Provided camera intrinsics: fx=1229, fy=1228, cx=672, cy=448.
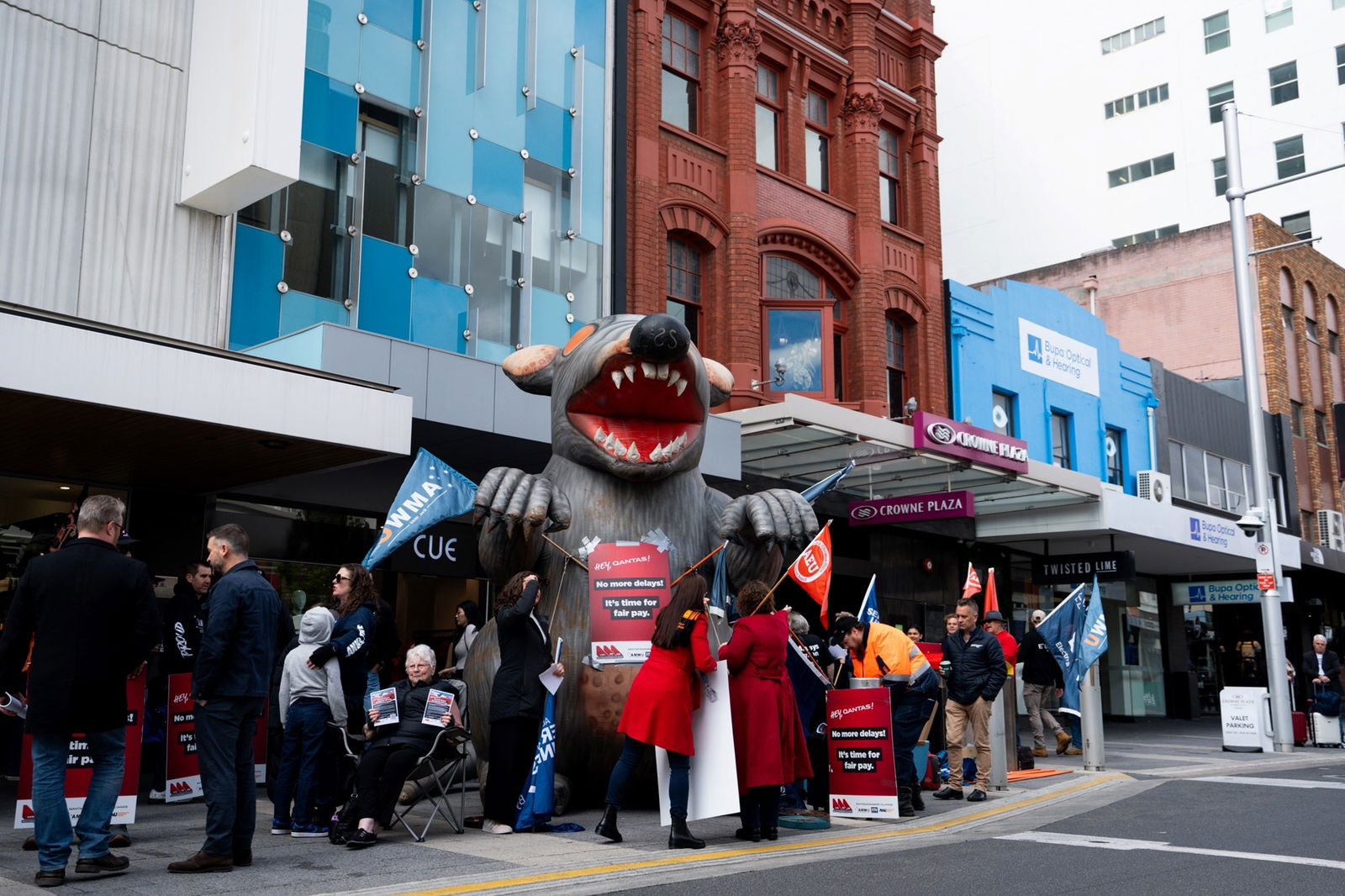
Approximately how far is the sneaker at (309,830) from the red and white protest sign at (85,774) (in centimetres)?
88

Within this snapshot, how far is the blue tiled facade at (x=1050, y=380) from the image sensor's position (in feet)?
68.4

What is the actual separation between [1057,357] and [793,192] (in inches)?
281

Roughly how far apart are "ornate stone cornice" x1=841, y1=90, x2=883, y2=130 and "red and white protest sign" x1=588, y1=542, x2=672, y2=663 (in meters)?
13.8

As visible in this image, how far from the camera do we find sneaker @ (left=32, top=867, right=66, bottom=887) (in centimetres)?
539

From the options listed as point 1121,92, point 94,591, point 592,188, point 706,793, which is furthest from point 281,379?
point 1121,92

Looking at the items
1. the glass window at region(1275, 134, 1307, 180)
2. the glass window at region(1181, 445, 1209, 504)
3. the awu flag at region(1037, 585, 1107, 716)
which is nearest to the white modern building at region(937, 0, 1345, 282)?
the glass window at region(1275, 134, 1307, 180)

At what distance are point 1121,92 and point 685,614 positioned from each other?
132 ft

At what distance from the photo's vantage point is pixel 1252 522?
17125 millimetres

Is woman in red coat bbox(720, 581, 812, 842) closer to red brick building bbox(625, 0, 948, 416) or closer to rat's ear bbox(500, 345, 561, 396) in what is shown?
rat's ear bbox(500, 345, 561, 396)

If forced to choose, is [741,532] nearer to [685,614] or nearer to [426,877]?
[685,614]

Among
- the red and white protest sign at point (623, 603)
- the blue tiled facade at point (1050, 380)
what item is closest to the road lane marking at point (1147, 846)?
the red and white protest sign at point (623, 603)

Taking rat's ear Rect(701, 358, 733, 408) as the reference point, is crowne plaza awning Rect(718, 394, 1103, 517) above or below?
above

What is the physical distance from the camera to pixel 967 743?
12586 millimetres

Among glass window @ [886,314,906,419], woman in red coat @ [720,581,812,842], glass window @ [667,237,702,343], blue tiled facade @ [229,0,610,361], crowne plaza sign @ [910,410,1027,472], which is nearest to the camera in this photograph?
woman in red coat @ [720,581,812,842]
